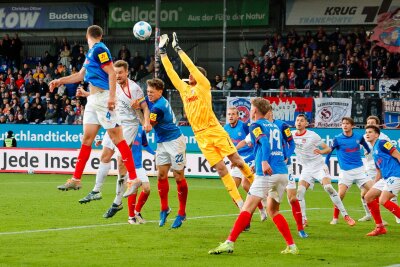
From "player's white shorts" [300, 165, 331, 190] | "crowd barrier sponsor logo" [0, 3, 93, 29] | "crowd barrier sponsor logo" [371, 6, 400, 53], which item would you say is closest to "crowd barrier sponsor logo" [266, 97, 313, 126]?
"crowd barrier sponsor logo" [371, 6, 400, 53]

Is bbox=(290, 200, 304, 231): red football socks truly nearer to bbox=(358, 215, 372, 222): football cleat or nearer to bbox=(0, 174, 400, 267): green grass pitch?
bbox=(0, 174, 400, 267): green grass pitch

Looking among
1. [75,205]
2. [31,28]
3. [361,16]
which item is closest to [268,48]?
[361,16]

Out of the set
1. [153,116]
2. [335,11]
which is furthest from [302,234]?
[335,11]

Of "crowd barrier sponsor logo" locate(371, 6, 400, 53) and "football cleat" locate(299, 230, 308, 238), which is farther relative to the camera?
"crowd barrier sponsor logo" locate(371, 6, 400, 53)

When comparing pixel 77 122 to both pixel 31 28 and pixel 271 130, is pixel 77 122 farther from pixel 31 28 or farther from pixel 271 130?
pixel 271 130

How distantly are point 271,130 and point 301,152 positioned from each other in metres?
5.55

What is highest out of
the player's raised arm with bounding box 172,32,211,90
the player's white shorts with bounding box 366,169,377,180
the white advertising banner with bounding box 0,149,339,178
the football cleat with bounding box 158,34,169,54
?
the football cleat with bounding box 158,34,169,54

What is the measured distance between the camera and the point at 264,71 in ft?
123

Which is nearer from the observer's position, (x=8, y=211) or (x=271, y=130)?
(x=271, y=130)

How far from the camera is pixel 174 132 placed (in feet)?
52.4

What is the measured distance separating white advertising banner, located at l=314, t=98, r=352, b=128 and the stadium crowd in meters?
0.72

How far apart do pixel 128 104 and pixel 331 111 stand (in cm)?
1598

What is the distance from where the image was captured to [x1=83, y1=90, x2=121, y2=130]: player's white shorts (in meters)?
14.4

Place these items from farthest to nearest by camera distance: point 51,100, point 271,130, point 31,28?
point 31,28 → point 51,100 → point 271,130
